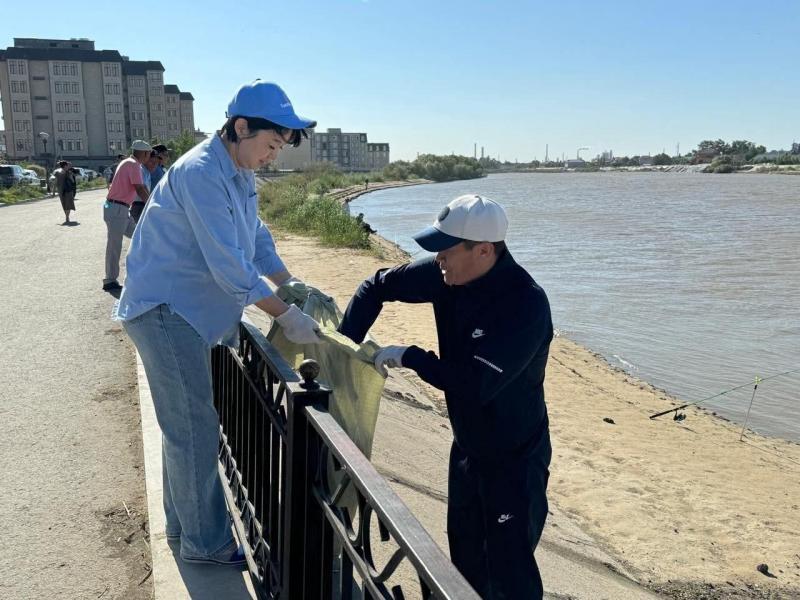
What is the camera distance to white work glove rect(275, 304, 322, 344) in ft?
9.79

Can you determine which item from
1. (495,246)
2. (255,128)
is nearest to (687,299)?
(495,246)

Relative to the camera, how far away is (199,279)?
2.89 metres

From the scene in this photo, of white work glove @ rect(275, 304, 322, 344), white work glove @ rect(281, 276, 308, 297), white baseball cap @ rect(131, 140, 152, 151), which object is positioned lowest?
white work glove @ rect(275, 304, 322, 344)

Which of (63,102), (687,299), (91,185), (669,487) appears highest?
A: (63,102)

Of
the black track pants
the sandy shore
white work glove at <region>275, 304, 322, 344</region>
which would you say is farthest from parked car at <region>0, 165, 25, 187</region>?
the black track pants

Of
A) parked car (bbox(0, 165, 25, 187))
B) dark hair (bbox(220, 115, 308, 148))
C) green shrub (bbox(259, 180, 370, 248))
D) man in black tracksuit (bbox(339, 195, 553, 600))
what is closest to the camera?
man in black tracksuit (bbox(339, 195, 553, 600))

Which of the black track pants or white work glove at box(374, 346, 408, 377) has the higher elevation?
white work glove at box(374, 346, 408, 377)

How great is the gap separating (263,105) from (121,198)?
7952 millimetres

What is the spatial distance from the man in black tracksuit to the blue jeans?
68 cm

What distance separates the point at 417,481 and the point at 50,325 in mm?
4840

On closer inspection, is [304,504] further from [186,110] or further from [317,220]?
[186,110]

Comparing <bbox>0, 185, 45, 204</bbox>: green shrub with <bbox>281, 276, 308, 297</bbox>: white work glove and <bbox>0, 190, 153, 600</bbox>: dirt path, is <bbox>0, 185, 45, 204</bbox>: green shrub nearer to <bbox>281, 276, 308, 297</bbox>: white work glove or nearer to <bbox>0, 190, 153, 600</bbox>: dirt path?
<bbox>0, 190, 153, 600</bbox>: dirt path

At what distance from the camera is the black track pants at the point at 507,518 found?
9.28ft

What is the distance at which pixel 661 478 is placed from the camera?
765 cm
